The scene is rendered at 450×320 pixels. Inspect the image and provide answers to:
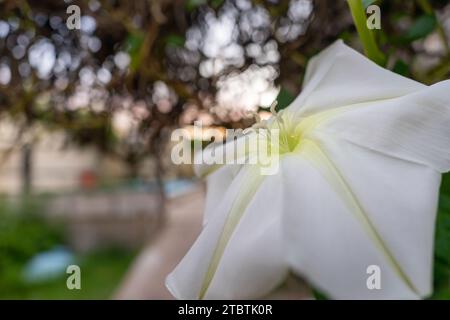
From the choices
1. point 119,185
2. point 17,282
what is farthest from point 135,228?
point 17,282

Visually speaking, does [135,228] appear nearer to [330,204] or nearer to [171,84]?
[171,84]

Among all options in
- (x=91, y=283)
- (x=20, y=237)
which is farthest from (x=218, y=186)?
(x=20, y=237)

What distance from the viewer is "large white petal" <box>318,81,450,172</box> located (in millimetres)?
208

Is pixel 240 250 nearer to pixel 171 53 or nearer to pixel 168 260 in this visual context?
pixel 171 53

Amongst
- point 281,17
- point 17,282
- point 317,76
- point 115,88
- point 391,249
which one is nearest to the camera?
point 391,249

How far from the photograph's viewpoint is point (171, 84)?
0.75 m

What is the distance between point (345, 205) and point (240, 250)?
49mm

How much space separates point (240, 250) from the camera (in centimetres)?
20

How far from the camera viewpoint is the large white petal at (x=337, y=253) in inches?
7.0

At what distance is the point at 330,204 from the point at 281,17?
20.3 inches

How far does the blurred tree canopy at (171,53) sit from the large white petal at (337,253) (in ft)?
1.24

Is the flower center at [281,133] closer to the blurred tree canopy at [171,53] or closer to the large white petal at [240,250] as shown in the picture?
the large white petal at [240,250]

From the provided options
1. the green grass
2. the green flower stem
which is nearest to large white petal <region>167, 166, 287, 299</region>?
the green flower stem

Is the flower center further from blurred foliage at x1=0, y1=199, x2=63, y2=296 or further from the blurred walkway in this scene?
blurred foliage at x1=0, y1=199, x2=63, y2=296
